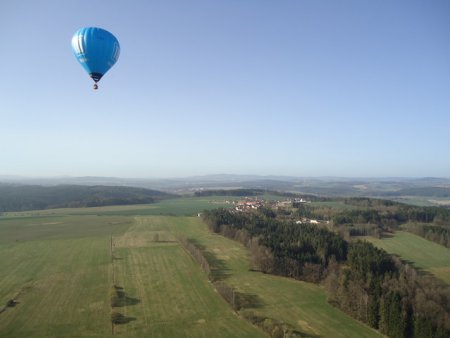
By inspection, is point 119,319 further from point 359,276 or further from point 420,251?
point 420,251

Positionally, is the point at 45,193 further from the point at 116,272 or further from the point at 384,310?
the point at 384,310

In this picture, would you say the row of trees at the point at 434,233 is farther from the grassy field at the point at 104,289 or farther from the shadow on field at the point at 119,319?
the shadow on field at the point at 119,319

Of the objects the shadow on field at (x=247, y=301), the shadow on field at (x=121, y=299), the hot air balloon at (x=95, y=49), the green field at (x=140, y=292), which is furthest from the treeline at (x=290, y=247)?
the hot air balloon at (x=95, y=49)

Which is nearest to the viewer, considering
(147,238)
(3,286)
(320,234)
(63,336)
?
(63,336)

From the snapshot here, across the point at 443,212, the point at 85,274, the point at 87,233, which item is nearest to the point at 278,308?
the point at 85,274

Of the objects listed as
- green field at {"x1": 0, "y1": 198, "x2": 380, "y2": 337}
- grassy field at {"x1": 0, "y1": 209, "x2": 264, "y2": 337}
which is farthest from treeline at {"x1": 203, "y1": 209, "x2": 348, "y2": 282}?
grassy field at {"x1": 0, "y1": 209, "x2": 264, "y2": 337}

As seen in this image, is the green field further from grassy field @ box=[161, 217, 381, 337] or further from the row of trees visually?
the row of trees

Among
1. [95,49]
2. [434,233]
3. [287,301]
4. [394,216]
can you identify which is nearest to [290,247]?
[287,301]
